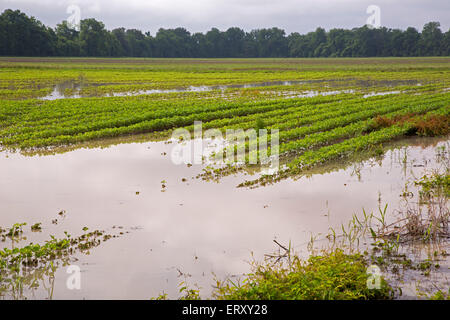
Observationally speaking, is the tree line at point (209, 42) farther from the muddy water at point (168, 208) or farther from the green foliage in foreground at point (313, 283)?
the green foliage in foreground at point (313, 283)

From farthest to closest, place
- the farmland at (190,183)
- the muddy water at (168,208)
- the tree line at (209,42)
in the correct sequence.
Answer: the tree line at (209,42) < the farmland at (190,183) < the muddy water at (168,208)

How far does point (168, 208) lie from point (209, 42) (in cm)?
14584

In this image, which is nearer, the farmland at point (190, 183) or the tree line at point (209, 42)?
the farmland at point (190, 183)

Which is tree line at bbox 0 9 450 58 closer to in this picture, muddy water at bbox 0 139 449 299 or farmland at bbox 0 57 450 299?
farmland at bbox 0 57 450 299

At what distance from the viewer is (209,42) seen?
148250mm

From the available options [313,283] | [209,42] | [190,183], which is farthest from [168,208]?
[209,42]

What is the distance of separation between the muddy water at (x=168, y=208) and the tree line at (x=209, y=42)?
9086 cm

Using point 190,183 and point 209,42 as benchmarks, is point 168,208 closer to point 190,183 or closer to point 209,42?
point 190,183

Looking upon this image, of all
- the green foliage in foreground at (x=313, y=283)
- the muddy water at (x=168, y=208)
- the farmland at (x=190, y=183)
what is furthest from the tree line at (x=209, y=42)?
the green foliage in foreground at (x=313, y=283)

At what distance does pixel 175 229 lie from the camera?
7.18 metres

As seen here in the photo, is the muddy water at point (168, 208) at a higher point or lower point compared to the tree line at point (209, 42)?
lower

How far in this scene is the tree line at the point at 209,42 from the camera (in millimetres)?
93375

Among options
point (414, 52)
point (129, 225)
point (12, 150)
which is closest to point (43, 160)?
point (12, 150)

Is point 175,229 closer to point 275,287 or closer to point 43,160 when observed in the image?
point 275,287
